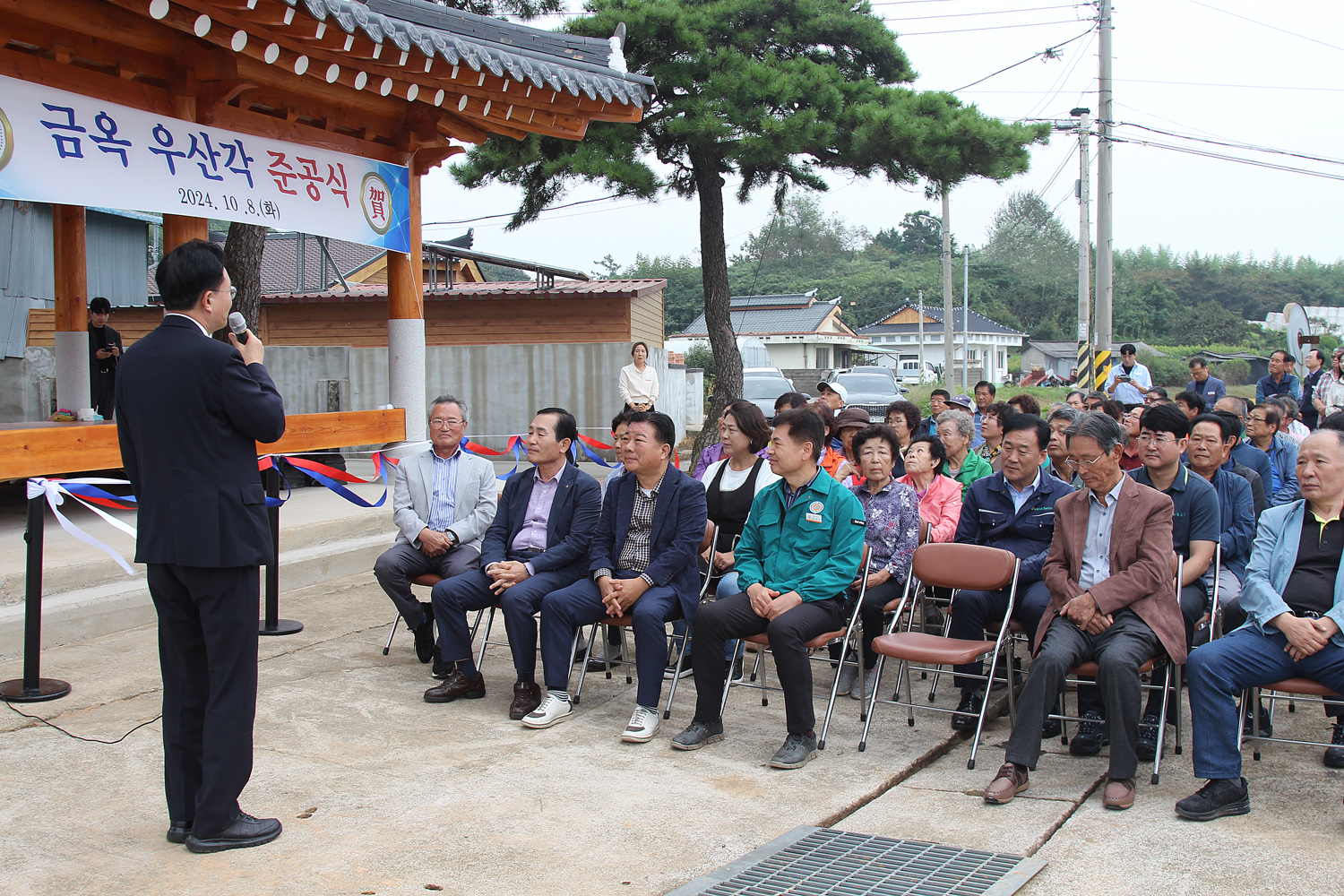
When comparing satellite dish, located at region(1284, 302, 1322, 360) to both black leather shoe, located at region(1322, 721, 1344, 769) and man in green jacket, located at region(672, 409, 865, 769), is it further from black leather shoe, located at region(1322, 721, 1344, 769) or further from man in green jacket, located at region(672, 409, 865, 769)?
man in green jacket, located at region(672, 409, 865, 769)

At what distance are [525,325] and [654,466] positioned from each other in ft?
36.1

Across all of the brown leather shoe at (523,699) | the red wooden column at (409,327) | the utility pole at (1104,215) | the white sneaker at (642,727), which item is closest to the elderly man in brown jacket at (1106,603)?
the white sneaker at (642,727)

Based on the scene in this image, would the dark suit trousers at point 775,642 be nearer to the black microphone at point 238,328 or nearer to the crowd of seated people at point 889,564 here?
the crowd of seated people at point 889,564

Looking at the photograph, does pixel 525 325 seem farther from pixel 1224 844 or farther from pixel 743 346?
pixel 743 346

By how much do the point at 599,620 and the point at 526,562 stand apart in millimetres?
627

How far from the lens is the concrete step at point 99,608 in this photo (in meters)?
5.54

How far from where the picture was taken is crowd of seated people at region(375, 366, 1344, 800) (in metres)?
3.95

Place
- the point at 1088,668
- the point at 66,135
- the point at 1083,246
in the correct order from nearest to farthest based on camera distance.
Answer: the point at 1088,668 → the point at 66,135 → the point at 1083,246

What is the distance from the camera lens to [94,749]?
421cm

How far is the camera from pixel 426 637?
571 centimetres

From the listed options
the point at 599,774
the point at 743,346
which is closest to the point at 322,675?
the point at 599,774

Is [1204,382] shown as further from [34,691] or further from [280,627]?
[34,691]

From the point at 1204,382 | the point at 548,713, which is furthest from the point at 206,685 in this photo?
the point at 1204,382

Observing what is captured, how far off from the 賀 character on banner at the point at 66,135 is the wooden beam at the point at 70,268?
2864 millimetres
